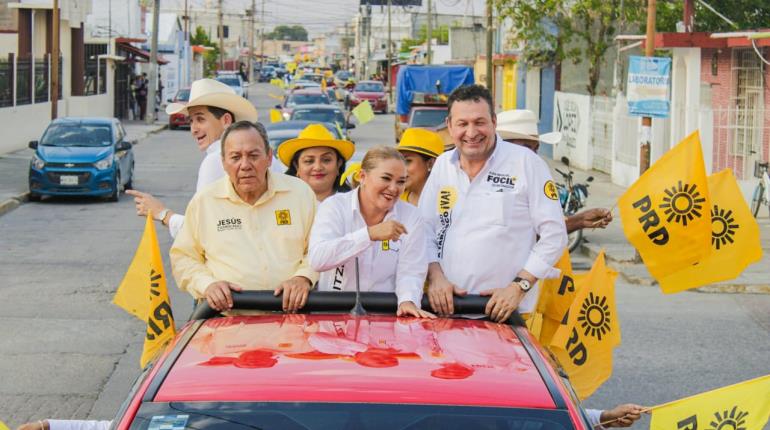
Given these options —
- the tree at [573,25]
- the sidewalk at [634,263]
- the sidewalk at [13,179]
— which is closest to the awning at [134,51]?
the sidewalk at [13,179]

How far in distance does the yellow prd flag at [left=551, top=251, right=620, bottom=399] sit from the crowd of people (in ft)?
1.09

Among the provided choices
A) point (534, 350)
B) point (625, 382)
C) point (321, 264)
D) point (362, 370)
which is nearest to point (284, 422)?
point (362, 370)

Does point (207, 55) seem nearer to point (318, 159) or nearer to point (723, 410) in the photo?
point (318, 159)

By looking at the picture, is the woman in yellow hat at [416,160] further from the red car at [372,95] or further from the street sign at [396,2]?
the street sign at [396,2]

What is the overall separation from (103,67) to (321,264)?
4740 centimetres

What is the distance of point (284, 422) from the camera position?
3.44m

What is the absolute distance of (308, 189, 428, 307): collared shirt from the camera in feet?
17.0

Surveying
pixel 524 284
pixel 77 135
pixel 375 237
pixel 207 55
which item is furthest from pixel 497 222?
pixel 207 55

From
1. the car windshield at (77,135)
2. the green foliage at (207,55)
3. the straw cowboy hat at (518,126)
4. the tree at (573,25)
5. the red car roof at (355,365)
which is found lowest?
the red car roof at (355,365)

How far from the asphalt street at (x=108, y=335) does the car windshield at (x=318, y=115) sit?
55.7ft

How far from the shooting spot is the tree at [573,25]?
111 ft

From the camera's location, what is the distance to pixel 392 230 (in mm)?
4922

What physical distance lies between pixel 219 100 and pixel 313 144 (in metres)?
0.74

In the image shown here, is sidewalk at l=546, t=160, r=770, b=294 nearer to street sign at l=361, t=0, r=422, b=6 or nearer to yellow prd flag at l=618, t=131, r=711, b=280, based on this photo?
yellow prd flag at l=618, t=131, r=711, b=280
